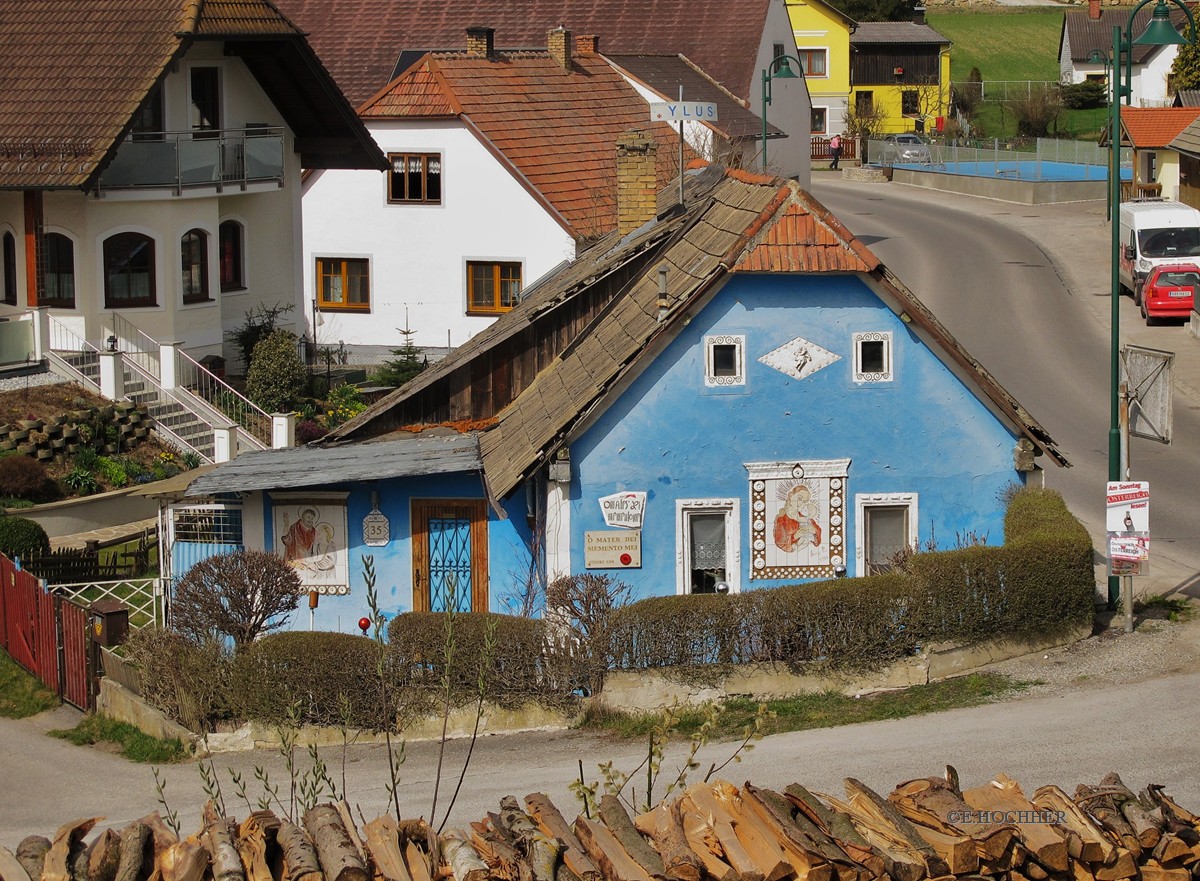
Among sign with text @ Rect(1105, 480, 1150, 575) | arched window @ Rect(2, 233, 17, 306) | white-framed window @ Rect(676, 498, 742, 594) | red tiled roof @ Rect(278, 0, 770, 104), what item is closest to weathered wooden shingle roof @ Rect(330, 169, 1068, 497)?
sign with text @ Rect(1105, 480, 1150, 575)

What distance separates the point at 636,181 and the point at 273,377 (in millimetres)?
9646

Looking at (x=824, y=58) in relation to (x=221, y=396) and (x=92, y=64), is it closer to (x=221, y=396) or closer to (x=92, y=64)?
(x=92, y=64)

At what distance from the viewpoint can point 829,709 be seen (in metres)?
17.5

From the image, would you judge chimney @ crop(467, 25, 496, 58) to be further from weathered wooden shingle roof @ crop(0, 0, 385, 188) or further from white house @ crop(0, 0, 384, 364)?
weathered wooden shingle roof @ crop(0, 0, 385, 188)

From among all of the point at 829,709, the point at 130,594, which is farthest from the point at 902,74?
the point at 829,709

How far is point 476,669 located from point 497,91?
Result: 2682 centimetres

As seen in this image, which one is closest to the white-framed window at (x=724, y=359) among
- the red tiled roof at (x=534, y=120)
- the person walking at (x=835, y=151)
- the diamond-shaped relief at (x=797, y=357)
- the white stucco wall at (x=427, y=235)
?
the diamond-shaped relief at (x=797, y=357)

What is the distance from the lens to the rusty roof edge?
64.0ft

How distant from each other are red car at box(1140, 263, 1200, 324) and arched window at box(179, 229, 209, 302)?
19789mm

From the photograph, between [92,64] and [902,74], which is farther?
[902,74]

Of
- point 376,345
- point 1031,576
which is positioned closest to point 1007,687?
point 1031,576

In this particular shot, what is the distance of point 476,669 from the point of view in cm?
1750

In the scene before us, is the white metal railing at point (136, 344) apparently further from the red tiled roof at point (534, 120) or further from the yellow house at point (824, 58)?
the yellow house at point (824, 58)

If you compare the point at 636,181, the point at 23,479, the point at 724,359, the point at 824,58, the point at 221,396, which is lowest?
the point at 23,479
